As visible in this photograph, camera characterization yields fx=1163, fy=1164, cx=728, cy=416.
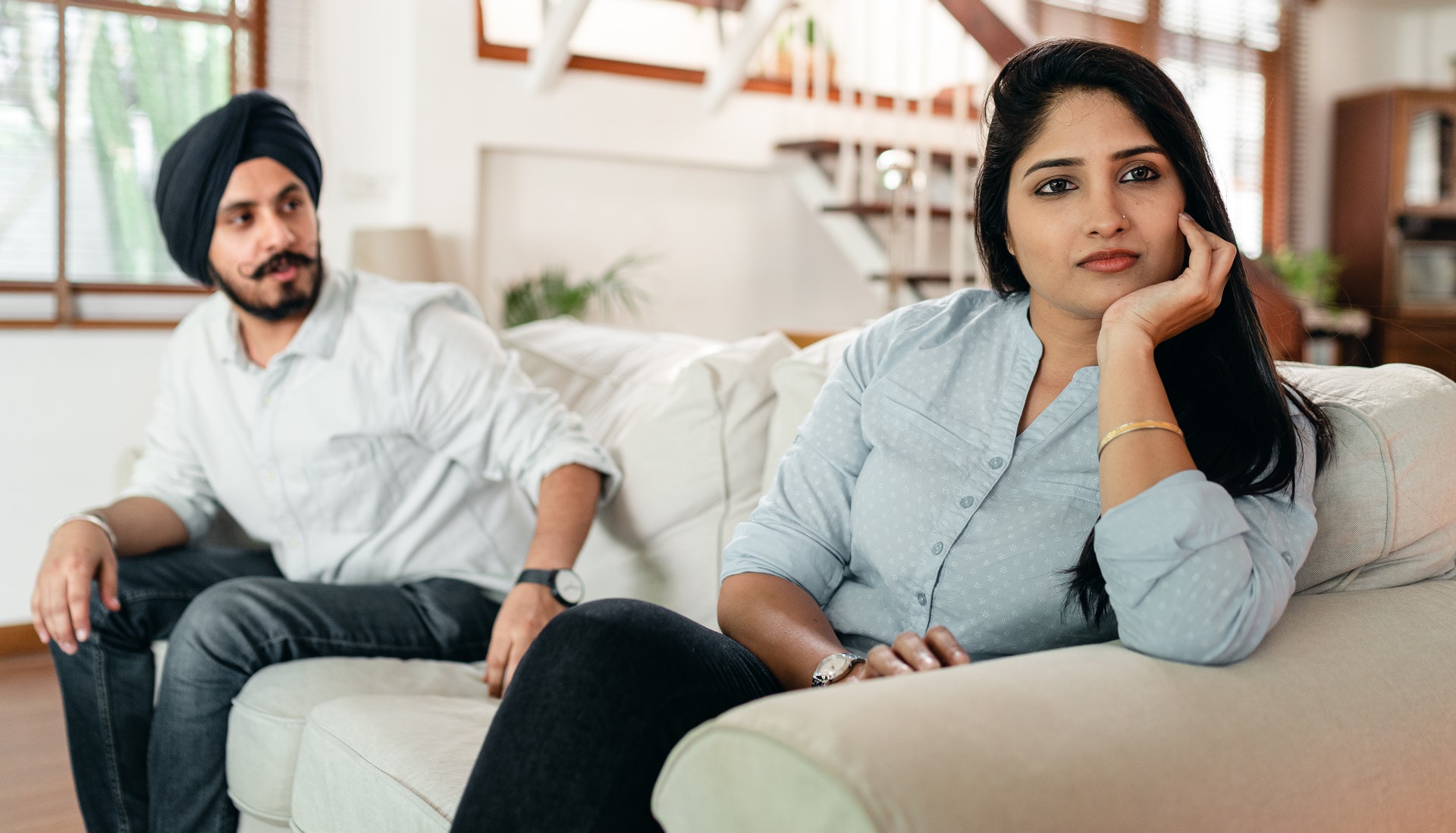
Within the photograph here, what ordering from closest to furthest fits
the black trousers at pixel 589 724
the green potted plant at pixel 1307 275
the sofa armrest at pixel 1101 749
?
the sofa armrest at pixel 1101 749 < the black trousers at pixel 589 724 < the green potted plant at pixel 1307 275

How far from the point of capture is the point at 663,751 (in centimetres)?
90

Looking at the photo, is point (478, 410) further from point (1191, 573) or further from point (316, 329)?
point (1191, 573)

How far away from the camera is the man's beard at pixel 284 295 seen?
181 cm

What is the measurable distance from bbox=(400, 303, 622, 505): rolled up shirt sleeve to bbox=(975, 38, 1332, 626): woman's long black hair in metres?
0.84

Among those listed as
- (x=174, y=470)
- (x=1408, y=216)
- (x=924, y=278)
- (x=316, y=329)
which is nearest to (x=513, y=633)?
(x=316, y=329)

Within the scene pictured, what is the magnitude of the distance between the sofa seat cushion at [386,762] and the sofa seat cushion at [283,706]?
0.06 metres

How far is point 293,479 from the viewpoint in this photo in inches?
71.6

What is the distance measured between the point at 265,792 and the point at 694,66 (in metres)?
4.15

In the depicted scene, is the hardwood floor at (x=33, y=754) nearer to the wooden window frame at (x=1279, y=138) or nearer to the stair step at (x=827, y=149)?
the stair step at (x=827, y=149)

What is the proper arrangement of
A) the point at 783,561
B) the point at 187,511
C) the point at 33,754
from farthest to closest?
the point at 33,754 < the point at 187,511 < the point at 783,561

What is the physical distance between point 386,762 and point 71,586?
2.07 ft

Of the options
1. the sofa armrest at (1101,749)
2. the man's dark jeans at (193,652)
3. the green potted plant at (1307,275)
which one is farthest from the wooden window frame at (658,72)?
the sofa armrest at (1101,749)

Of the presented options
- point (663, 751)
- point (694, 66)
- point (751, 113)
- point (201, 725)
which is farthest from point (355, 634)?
point (694, 66)

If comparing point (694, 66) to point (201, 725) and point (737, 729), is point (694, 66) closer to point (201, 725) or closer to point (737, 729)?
point (201, 725)
